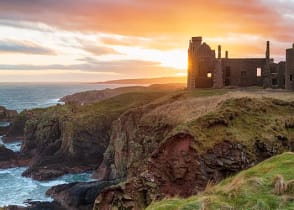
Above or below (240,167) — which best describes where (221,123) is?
above

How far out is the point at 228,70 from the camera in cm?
6512

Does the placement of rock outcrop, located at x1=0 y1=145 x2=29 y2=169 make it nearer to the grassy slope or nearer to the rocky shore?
the rocky shore

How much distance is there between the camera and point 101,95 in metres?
192

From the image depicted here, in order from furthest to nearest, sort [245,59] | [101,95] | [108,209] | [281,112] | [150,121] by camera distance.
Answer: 1. [101,95]
2. [245,59]
3. [150,121]
4. [281,112]
5. [108,209]

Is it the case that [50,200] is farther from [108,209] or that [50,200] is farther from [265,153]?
[265,153]

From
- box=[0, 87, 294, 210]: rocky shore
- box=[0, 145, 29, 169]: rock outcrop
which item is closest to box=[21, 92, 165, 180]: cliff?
box=[0, 145, 29, 169]: rock outcrop

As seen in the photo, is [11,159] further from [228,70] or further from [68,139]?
[228,70]

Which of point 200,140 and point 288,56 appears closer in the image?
point 200,140

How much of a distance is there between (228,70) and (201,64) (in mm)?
4192

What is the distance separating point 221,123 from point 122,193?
799cm

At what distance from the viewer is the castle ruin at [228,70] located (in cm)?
6322

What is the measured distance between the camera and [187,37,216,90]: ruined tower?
64750 mm

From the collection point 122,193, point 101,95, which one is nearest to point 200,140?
point 122,193

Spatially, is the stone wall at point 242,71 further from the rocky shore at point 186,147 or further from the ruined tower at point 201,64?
the rocky shore at point 186,147
